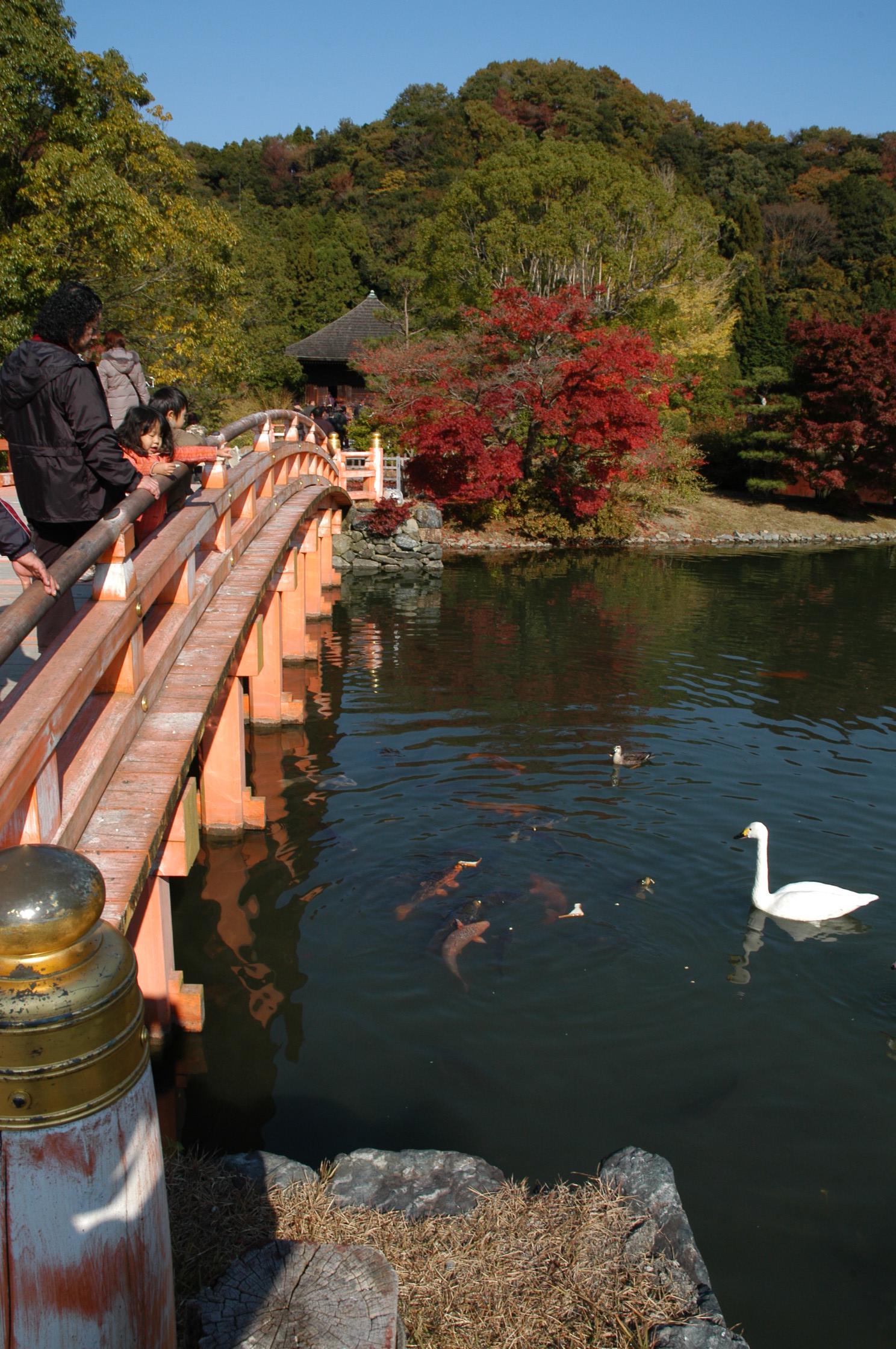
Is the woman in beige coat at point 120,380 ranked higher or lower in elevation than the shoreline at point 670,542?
higher

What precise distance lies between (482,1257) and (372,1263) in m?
1.00

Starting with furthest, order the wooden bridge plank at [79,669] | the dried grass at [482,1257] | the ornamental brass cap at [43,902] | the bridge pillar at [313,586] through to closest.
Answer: the bridge pillar at [313,586] < the dried grass at [482,1257] < the wooden bridge plank at [79,669] < the ornamental brass cap at [43,902]

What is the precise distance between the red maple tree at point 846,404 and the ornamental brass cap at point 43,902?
117ft

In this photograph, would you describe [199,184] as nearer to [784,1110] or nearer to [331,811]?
[331,811]

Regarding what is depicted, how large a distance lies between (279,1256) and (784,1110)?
3395 millimetres

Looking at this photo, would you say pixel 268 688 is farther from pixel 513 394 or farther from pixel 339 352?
pixel 339 352

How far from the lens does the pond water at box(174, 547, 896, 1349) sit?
189 inches

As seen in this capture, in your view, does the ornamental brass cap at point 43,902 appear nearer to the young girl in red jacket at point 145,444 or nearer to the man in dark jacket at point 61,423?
the man in dark jacket at point 61,423

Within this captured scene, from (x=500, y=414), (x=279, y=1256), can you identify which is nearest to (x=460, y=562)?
(x=500, y=414)

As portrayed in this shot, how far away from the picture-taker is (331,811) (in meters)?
9.23

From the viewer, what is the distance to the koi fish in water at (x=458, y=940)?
653 cm

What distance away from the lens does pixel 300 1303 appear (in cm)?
270

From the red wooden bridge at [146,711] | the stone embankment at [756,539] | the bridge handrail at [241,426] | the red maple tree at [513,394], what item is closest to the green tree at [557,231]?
the red maple tree at [513,394]

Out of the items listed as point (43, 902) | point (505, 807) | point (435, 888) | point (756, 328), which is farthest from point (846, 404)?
point (43, 902)
